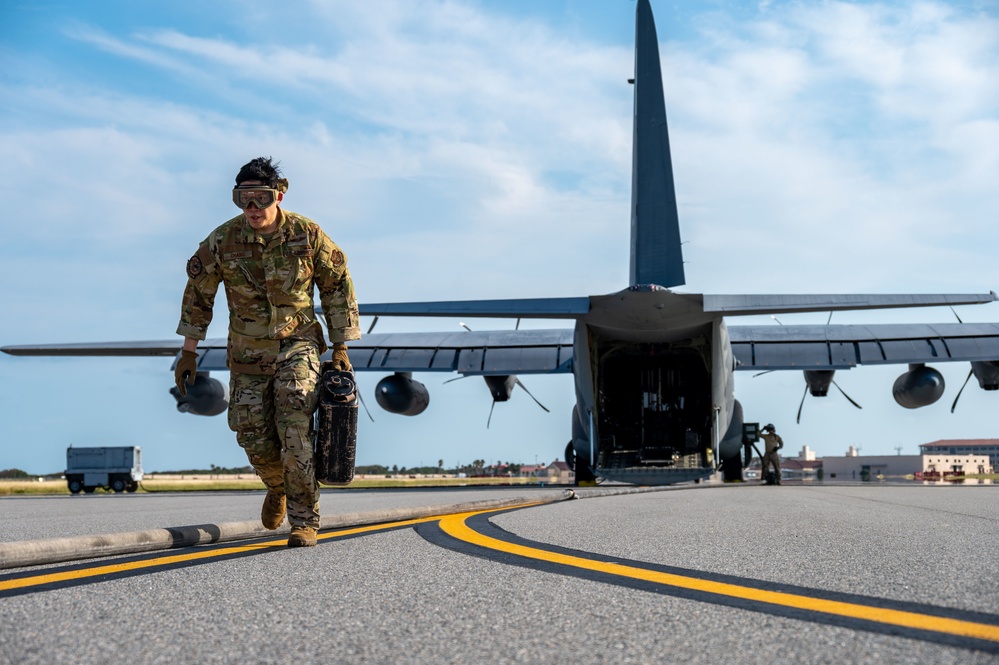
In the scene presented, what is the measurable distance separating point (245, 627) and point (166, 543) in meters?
2.54

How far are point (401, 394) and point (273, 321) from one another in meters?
16.8

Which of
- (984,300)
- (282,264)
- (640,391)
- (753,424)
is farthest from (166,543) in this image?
(753,424)

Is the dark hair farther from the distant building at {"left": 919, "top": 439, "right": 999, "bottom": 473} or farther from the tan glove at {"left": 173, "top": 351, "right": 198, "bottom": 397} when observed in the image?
the distant building at {"left": 919, "top": 439, "right": 999, "bottom": 473}

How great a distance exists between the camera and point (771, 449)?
2217 cm

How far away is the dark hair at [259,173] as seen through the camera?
5098 millimetres

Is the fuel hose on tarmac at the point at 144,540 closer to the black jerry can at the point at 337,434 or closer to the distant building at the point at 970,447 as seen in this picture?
the black jerry can at the point at 337,434

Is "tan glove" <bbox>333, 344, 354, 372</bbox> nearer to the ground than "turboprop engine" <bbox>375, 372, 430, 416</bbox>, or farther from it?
nearer to the ground

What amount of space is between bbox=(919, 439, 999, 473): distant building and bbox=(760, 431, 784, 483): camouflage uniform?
115 meters

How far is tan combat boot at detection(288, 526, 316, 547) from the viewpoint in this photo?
484cm

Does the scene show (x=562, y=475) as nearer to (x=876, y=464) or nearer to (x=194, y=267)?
(x=876, y=464)

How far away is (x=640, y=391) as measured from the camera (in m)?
19.1

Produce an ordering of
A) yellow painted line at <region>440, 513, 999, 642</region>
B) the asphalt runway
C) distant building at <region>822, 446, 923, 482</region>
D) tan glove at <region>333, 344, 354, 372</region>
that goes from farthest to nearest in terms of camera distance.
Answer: distant building at <region>822, 446, 923, 482</region>
tan glove at <region>333, 344, 354, 372</region>
yellow painted line at <region>440, 513, 999, 642</region>
the asphalt runway

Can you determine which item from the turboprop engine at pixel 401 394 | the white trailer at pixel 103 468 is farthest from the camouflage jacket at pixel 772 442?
the white trailer at pixel 103 468

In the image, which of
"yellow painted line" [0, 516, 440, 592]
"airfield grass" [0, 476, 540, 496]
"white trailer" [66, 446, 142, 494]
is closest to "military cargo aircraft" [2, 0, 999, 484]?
"airfield grass" [0, 476, 540, 496]
